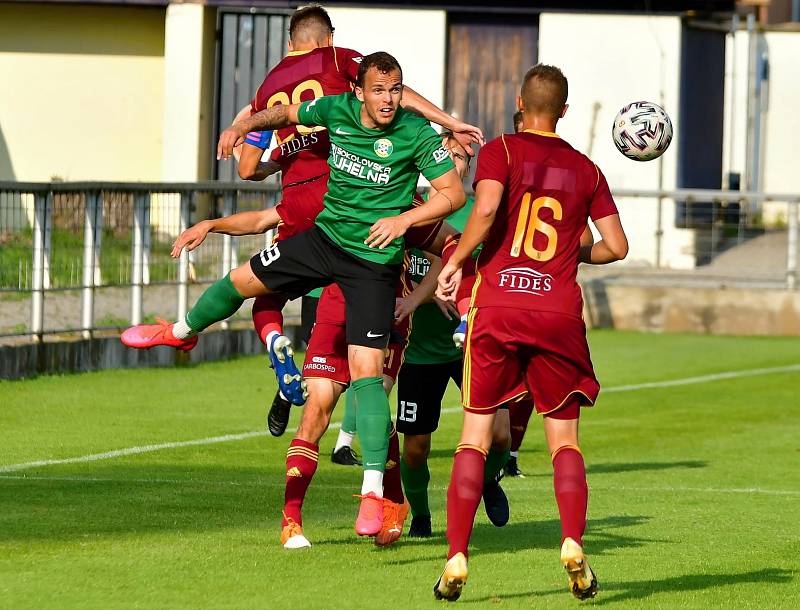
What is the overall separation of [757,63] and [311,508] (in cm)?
2510

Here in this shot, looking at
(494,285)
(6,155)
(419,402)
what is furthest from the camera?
(6,155)

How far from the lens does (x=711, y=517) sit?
32.1ft

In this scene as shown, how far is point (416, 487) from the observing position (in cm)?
891

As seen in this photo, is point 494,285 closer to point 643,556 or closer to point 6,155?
point 643,556

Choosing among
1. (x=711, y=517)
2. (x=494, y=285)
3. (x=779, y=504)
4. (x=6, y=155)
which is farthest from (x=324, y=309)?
(x=6, y=155)

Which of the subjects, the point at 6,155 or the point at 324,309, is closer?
the point at 324,309

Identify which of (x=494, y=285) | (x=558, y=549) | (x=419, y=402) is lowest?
(x=558, y=549)

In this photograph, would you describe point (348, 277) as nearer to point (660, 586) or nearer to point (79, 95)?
point (660, 586)

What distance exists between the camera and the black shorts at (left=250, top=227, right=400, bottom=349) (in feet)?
26.9

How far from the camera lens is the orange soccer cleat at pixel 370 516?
304 inches

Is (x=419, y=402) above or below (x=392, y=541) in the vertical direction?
above

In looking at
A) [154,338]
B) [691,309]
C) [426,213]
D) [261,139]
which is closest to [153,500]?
[154,338]

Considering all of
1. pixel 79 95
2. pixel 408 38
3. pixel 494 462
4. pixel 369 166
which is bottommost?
pixel 494 462

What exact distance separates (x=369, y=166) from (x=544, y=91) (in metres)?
1.16
